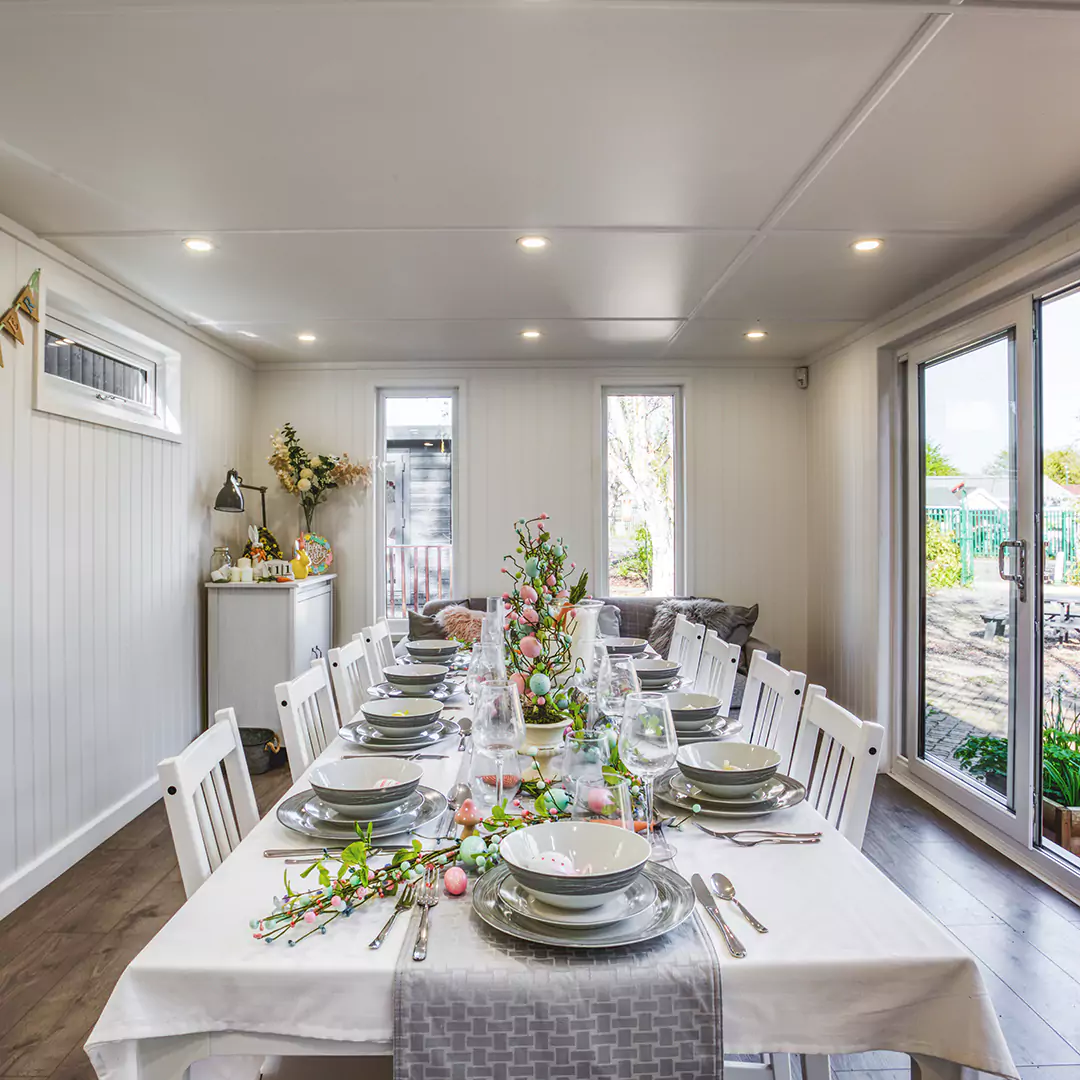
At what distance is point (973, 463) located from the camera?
11.3ft

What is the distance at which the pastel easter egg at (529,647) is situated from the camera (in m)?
1.71

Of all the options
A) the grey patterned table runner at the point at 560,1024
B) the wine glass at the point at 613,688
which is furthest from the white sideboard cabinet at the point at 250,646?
the grey patterned table runner at the point at 560,1024

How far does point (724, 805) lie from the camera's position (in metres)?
1.44

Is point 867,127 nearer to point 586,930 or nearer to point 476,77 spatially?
point 476,77

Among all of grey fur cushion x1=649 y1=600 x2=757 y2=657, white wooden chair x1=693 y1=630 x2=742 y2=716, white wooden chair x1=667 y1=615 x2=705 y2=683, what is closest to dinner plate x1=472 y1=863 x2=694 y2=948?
white wooden chair x1=693 y1=630 x2=742 y2=716

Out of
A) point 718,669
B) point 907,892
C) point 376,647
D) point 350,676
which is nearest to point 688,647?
point 718,669

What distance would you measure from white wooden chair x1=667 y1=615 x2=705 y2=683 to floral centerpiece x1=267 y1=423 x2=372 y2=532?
249 cm

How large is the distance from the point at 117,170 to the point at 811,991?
8.95 ft

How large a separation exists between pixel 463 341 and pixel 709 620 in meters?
2.17

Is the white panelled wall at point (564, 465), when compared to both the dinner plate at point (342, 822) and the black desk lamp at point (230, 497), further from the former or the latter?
the dinner plate at point (342, 822)

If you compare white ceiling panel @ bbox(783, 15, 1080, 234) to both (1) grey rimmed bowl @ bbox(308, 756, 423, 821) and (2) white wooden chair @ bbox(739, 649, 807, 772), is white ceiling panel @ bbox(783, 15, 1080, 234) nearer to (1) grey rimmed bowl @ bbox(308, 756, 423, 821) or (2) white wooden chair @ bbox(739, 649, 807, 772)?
(2) white wooden chair @ bbox(739, 649, 807, 772)

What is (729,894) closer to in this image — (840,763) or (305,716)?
(840,763)

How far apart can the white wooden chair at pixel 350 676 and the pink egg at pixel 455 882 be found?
1.19 m

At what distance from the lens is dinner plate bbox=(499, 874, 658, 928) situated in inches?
38.9
